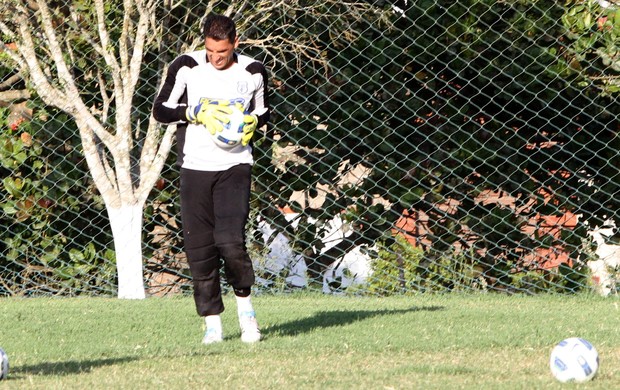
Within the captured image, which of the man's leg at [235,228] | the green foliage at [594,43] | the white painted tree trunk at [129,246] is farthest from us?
the green foliage at [594,43]

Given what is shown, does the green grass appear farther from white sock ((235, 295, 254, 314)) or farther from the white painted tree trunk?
the white painted tree trunk

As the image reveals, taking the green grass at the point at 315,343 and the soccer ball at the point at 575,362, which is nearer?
the soccer ball at the point at 575,362

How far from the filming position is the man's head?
5340 millimetres

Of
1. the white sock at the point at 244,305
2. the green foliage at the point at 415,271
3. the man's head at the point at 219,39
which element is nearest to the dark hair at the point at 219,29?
the man's head at the point at 219,39

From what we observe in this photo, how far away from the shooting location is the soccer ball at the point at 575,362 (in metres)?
4.33

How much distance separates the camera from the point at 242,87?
5574mm

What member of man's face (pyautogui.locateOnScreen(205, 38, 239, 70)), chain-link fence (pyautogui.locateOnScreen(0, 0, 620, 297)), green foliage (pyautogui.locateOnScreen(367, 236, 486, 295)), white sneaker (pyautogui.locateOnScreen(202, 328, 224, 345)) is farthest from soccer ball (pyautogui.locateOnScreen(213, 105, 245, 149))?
green foliage (pyautogui.locateOnScreen(367, 236, 486, 295))

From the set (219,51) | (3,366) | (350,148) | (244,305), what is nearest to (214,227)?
(244,305)

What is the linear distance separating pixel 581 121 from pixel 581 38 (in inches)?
25.9

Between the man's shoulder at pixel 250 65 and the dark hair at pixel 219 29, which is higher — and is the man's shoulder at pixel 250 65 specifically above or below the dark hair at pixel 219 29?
below

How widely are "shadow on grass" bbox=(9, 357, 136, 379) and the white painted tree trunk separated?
107 inches

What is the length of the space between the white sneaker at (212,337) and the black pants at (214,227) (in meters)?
0.10

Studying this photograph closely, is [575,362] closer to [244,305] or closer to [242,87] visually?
[244,305]

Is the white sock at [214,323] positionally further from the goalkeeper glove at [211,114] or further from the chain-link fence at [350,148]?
the chain-link fence at [350,148]
